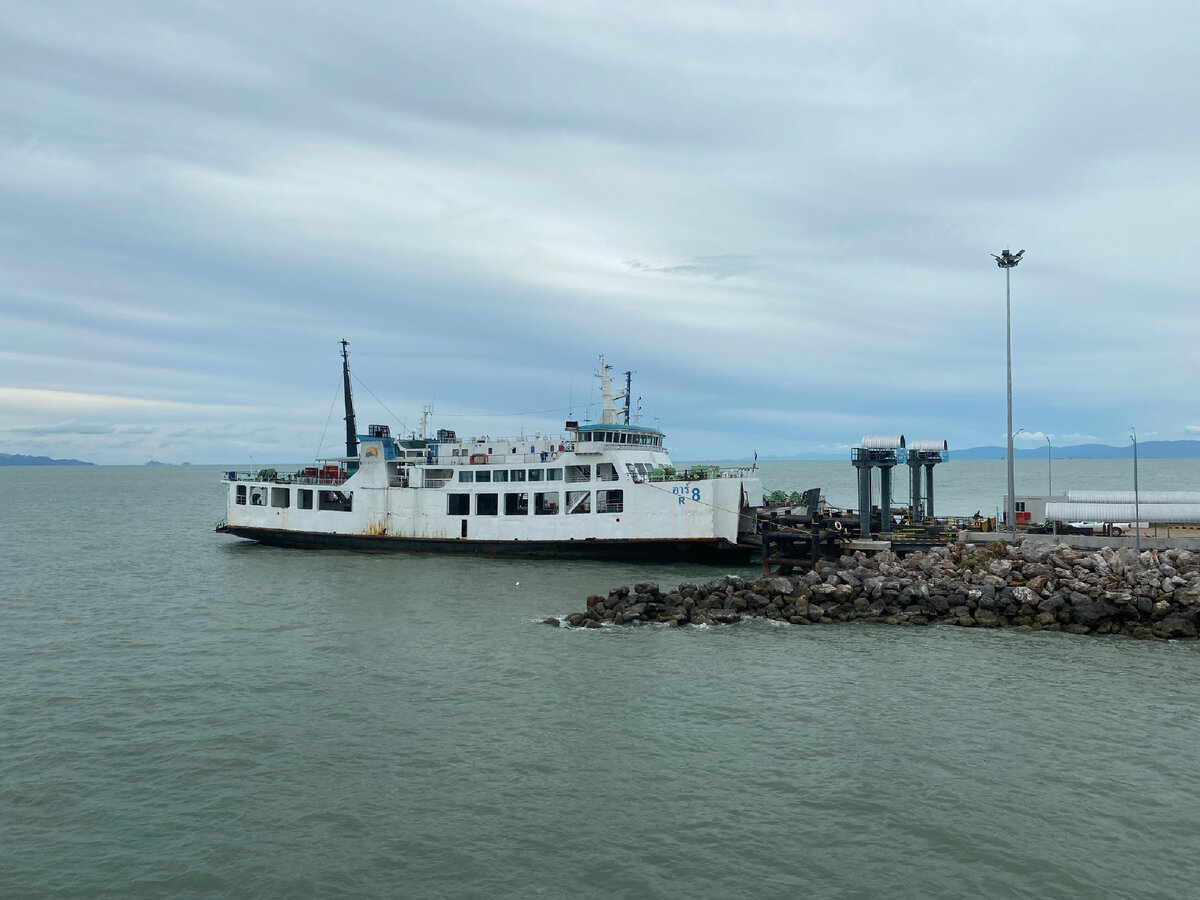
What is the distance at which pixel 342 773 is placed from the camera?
14.3 meters

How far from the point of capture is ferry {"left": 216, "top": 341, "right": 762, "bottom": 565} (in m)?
38.8

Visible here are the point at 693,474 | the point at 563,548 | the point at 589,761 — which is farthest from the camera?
the point at 563,548

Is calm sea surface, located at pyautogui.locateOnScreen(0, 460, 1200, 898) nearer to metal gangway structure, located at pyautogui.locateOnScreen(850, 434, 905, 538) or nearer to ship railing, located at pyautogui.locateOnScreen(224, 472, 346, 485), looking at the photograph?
metal gangway structure, located at pyautogui.locateOnScreen(850, 434, 905, 538)

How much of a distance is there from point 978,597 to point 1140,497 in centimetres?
1570

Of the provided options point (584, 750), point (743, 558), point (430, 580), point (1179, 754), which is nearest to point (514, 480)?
point (430, 580)

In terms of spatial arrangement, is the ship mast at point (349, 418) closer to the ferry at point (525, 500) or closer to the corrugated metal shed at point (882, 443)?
the ferry at point (525, 500)

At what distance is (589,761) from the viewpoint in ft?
48.9

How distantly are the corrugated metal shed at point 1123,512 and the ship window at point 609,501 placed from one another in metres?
19.5

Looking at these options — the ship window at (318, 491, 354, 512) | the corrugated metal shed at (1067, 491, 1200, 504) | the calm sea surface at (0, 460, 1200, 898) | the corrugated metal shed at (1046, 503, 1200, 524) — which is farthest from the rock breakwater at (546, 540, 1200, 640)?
the ship window at (318, 491, 354, 512)

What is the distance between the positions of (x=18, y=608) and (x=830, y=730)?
30392 mm

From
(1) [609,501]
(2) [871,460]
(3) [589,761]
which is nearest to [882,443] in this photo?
(2) [871,460]

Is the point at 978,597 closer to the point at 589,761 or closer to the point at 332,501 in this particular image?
the point at 589,761

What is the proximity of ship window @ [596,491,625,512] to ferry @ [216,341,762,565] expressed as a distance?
5 cm

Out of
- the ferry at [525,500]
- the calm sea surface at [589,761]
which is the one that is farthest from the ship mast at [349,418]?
the calm sea surface at [589,761]
